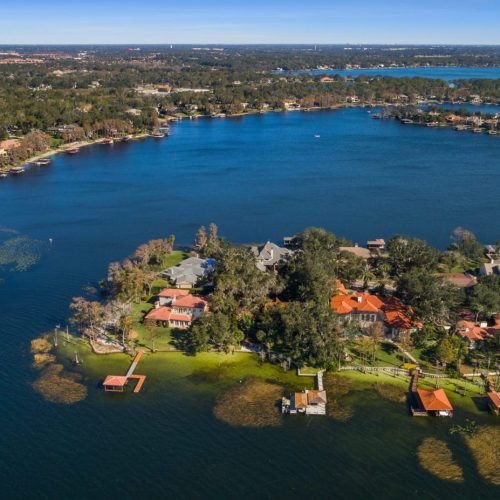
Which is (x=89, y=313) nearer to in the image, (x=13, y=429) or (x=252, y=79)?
(x=13, y=429)

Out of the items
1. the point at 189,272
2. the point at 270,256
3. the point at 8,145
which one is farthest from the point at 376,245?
the point at 8,145

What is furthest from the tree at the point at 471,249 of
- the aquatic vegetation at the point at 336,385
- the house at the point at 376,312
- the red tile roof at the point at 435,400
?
the aquatic vegetation at the point at 336,385

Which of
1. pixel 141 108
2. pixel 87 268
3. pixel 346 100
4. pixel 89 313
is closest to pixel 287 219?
pixel 87 268

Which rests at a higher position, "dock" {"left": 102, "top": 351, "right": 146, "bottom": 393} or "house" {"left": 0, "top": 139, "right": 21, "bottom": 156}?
"house" {"left": 0, "top": 139, "right": 21, "bottom": 156}

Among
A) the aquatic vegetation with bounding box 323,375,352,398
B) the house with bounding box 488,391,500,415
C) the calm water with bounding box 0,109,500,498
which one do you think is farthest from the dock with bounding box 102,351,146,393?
the house with bounding box 488,391,500,415

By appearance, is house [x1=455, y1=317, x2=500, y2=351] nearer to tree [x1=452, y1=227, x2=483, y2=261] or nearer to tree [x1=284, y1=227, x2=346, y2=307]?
tree [x1=284, y1=227, x2=346, y2=307]

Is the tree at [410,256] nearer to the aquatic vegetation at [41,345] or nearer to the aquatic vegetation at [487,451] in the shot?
the aquatic vegetation at [487,451]
